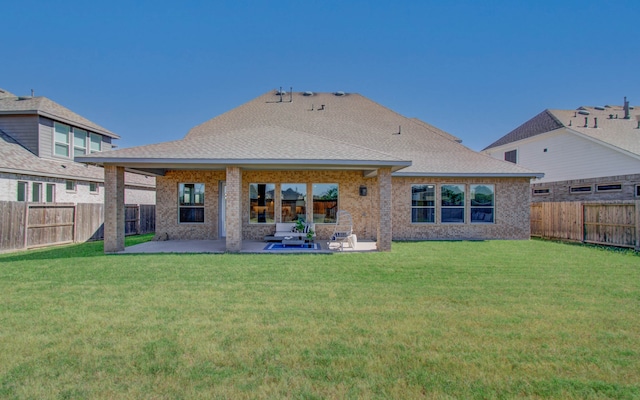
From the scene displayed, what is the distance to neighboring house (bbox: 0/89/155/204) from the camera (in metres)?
13.0

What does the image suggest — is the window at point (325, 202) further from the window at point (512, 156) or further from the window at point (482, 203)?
the window at point (512, 156)

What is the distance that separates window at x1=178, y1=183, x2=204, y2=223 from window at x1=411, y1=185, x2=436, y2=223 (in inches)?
363

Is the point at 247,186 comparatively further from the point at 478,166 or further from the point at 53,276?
A: the point at 478,166

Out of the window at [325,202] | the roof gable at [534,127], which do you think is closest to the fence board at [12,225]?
the window at [325,202]

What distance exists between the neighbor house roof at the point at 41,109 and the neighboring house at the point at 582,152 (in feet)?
84.1

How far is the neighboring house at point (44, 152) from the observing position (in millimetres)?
12992

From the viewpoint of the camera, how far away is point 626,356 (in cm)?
359

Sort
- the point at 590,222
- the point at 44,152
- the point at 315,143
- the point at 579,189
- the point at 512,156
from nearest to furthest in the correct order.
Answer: the point at 315,143
the point at 590,222
the point at 44,152
the point at 579,189
the point at 512,156

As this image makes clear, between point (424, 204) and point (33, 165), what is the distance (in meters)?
16.7

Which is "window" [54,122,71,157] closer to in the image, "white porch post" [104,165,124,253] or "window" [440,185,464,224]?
"white porch post" [104,165,124,253]

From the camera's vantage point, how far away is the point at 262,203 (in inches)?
545

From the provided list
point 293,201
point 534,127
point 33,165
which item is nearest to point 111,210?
point 33,165

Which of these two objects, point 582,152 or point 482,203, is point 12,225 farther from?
point 582,152

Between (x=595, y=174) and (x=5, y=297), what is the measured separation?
22.9m
